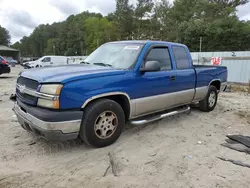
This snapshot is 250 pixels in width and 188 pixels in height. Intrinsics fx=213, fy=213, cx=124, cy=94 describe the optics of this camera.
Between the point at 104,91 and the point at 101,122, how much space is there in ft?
1.68

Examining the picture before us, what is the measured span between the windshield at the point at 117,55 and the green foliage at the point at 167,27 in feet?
85.5

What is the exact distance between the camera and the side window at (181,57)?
4840mm

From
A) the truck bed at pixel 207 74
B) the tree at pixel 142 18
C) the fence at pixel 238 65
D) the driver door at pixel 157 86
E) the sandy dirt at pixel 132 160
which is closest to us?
the sandy dirt at pixel 132 160

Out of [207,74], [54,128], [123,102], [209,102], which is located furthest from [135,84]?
[209,102]

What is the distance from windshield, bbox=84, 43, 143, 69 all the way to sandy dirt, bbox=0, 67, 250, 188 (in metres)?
1.41

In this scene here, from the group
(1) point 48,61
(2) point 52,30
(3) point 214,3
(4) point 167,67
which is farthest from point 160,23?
(2) point 52,30

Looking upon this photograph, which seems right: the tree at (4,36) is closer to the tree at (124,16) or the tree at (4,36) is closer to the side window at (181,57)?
the tree at (124,16)

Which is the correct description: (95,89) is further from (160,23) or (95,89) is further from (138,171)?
(160,23)

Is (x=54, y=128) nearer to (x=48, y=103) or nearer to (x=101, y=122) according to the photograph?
(x=48, y=103)

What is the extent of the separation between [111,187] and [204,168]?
54.5 inches

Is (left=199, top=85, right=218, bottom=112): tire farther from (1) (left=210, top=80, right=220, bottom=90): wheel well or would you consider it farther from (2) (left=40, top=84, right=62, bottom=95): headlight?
(2) (left=40, top=84, right=62, bottom=95): headlight

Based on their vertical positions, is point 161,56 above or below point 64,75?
above

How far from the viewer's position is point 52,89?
115 inches

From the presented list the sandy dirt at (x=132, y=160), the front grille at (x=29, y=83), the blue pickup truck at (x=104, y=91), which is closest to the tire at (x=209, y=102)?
the blue pickup truck at (x=104, y=91)
